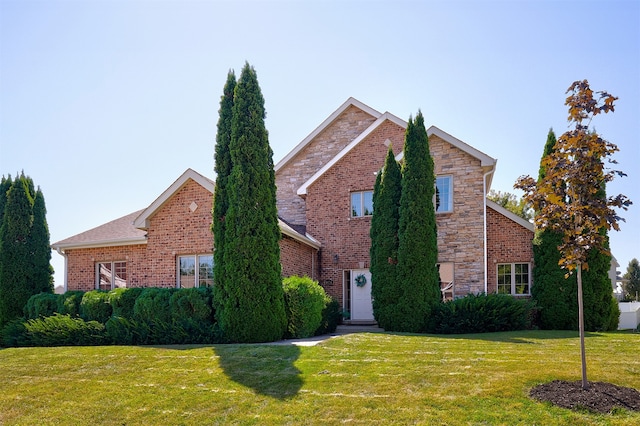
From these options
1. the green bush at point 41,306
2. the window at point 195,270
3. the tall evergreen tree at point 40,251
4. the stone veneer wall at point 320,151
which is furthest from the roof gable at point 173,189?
the stone veneer wall at point 320,151

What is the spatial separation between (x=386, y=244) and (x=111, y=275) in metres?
8.87

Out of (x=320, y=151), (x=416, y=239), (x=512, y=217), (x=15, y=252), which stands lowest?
(x=15, y=252)

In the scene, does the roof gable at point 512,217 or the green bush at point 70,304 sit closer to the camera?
the green bush at point 70,304

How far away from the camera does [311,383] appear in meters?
7.62

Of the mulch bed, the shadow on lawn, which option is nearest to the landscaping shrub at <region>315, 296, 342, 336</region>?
the shadow on lawn

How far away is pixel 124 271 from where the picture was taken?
16.6 metres

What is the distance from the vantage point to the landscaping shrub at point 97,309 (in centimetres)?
1322

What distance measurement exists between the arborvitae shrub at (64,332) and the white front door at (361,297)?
27.1ft

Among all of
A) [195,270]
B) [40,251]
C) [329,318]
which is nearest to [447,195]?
[329,318]

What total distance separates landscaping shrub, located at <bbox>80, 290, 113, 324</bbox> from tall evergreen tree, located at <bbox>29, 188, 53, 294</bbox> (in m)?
3.47

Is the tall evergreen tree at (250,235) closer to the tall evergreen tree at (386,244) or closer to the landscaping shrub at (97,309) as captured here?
the landscaping shrub at (97,309)

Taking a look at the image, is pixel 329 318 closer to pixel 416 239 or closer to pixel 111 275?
pixel 416 239

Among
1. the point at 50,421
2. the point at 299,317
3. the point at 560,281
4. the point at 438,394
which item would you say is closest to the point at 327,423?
the point at 438,394

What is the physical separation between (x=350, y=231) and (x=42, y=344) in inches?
384
